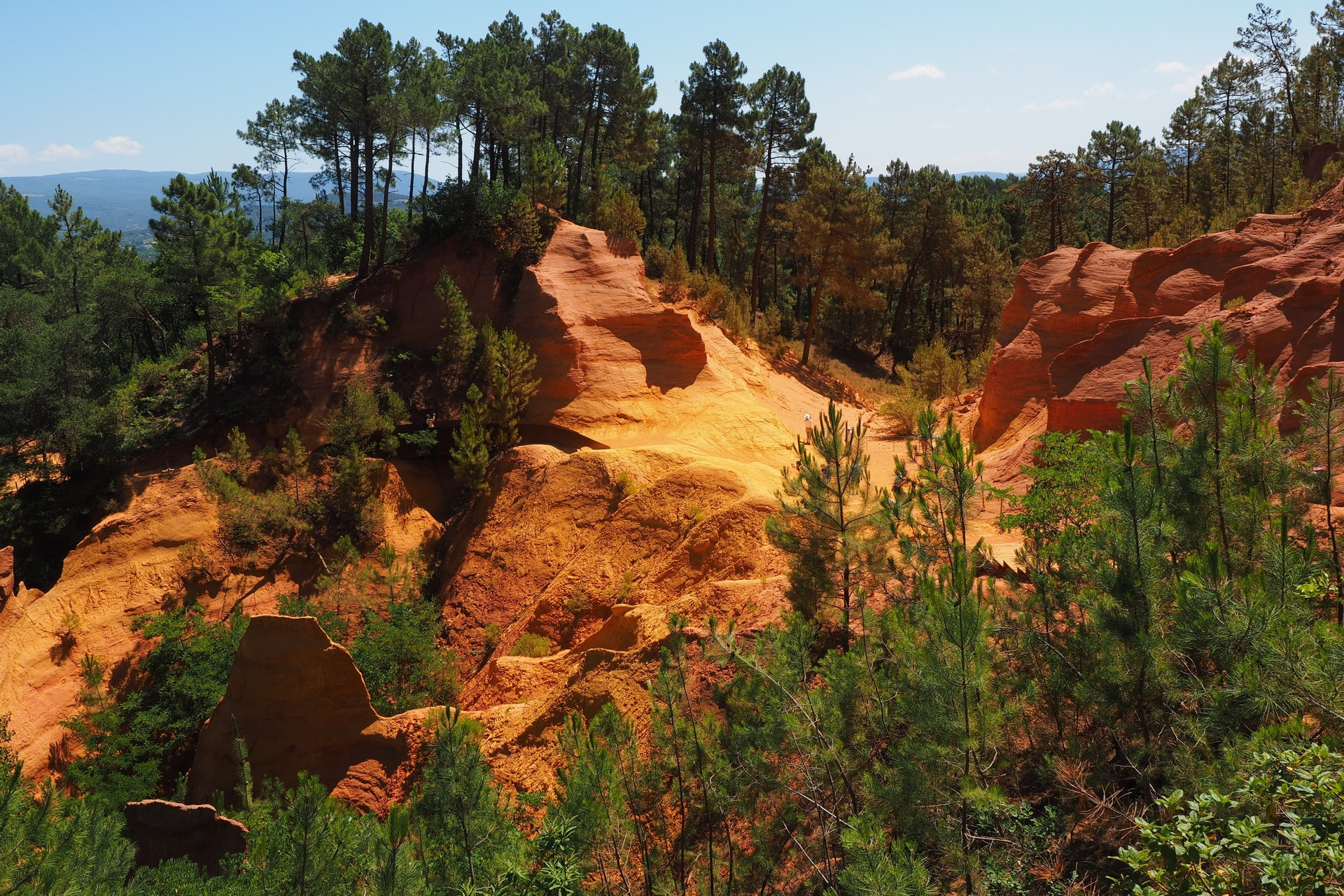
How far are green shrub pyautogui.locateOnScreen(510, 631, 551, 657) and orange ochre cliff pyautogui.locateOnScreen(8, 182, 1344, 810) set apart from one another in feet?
1.42

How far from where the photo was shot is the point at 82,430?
24250 mm

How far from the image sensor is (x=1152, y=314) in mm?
21406

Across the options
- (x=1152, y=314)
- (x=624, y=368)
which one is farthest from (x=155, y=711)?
(x=1152, y=314)

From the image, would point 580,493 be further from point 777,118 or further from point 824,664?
point 777,118

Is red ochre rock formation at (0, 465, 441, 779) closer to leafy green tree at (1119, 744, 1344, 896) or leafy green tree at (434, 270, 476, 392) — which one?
leafy green tree at (434, 270, 476, 392)

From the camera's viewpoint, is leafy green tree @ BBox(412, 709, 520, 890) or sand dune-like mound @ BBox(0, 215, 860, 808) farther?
sand dune-like mound @ BBox(0, 215, 860, 808)

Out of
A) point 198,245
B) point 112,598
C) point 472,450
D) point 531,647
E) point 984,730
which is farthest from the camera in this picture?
point 198,245

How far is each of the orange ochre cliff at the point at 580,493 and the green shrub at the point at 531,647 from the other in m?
0.43

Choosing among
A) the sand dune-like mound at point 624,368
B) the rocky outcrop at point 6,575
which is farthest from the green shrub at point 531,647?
the rocky outcrop at point 6,575

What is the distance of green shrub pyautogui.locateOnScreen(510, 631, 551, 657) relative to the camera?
48.9 feet

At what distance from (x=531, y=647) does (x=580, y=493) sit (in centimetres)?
467

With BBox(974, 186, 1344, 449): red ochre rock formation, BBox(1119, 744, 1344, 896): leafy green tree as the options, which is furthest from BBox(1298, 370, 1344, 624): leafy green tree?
BBox(974, 186, 1344, 449): red ochre rock formation

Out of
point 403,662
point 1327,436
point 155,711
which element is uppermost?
point 1327,436

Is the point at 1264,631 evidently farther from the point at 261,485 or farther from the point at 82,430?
the point at 82,430
